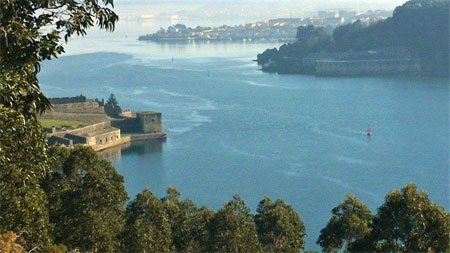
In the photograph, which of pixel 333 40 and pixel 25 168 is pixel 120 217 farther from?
pixel 333 40

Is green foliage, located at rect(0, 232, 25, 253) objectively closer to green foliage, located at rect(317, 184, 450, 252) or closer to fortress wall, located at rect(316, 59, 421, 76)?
green foliage, located at rect(317, 184, 450, 252)

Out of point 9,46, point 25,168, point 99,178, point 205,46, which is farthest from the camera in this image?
point 205,46

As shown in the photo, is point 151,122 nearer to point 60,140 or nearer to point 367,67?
point 60,140

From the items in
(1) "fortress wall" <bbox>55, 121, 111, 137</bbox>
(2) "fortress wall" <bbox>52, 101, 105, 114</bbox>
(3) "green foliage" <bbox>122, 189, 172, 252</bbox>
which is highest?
(3) "green foliage" <bbox>122, 189, 172, 252</bbox>

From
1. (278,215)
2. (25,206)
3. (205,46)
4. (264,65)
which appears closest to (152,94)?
(264,65)

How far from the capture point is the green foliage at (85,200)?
396 centimetres

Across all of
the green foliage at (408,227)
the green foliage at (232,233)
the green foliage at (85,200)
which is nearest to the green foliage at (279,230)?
the green foliage at (232,233)

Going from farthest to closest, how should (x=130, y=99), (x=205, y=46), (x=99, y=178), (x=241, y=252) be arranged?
(x=205, y=46)
(x=130, y=99)
(x=241, y=252)
(x=99, y=178)

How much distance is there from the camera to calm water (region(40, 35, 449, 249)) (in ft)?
35.5

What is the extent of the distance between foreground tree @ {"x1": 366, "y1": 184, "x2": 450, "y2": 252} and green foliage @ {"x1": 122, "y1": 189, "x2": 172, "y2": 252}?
3.70ft

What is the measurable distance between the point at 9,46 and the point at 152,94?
19348 millimetres

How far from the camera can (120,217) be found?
14.6 ft

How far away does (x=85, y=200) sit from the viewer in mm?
4148

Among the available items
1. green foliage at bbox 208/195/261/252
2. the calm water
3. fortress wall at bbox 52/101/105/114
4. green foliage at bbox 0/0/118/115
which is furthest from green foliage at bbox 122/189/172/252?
fortress wall at bbox 52/101/105/114
